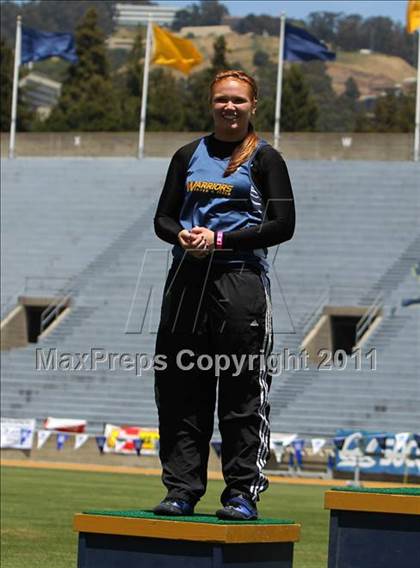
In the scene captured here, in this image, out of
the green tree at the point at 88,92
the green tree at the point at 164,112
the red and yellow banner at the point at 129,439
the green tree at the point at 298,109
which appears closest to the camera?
the red and yellow banner at the point at 129,439

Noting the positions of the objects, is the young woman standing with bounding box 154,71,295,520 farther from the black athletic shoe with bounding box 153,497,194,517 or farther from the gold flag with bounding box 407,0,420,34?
the gold flag with bounding box 407,0,420,34

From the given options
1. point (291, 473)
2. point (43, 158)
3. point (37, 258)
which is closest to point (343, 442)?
point (291, 473)

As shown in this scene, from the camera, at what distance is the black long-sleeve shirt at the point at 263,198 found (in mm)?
6504

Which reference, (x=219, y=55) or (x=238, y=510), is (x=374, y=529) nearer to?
(x=238, y=510)

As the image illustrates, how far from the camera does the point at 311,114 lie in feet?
199

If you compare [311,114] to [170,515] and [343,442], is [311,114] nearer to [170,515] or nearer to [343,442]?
[343,442]

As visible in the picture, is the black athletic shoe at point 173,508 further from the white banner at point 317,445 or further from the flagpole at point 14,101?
the flagpole at point 14,101

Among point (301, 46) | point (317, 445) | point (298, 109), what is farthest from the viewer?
point (298, 109)

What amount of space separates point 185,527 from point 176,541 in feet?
0.21

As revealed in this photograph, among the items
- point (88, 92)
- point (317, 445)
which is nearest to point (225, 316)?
point (317, 445)

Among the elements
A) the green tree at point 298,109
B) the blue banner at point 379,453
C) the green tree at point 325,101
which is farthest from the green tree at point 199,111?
the green tree at point 325,101

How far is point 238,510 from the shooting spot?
6363 millimetres

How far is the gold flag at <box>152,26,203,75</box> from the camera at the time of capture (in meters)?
46.7

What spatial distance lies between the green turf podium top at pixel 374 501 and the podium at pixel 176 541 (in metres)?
0.38
